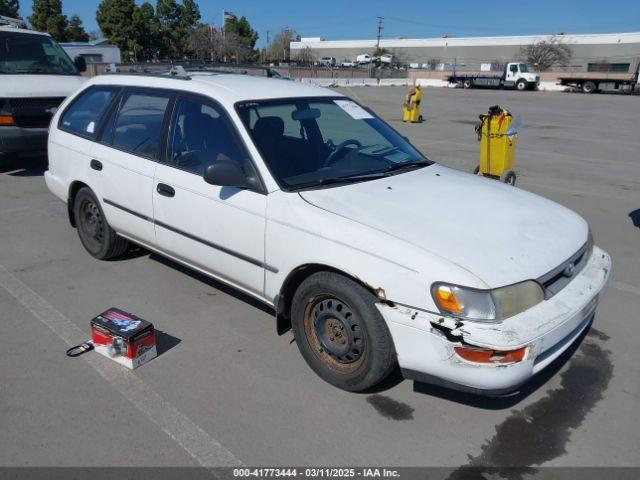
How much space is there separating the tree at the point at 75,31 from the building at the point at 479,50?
131 feet

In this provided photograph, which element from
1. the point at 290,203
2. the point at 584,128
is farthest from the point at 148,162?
the point at 584,128

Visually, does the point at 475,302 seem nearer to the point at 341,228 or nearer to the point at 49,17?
the point at 341,228

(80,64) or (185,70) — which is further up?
(80,64)

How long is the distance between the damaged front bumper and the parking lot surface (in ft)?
1.22

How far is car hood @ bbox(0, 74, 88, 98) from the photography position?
7.71 metres

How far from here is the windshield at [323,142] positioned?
338 centimetres

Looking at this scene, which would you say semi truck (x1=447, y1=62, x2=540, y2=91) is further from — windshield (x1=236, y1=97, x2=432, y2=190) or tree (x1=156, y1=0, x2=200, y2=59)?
windshield (x1=236, y1=97, x2=432, y2=190)

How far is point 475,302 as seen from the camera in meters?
2.47

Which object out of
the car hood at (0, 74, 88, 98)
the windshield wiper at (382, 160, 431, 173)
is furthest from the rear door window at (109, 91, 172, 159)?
the car hood at (0, 74, 88, 98)

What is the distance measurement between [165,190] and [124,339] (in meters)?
1.15

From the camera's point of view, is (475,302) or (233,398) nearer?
(475,302)

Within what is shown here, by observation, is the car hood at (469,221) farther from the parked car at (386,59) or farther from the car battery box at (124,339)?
the parked car at (386,59)

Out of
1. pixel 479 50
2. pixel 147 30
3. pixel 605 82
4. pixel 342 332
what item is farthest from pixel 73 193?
pixel 479 50

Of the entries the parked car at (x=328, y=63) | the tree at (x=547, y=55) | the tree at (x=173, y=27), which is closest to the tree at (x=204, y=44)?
the tree at (x=173, y=27)
